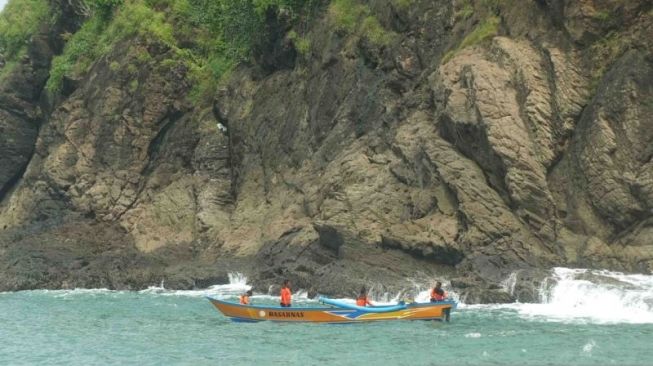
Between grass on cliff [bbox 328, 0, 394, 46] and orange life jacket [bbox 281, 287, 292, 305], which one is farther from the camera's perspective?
grass on cliff [bbox 328, 0, 394, 46]

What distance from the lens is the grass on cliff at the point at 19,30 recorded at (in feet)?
211

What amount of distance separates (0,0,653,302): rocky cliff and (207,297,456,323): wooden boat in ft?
11.9

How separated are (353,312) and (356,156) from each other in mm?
12377

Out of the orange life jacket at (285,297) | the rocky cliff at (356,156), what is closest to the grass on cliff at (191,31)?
the rocky cliff at (356,156)

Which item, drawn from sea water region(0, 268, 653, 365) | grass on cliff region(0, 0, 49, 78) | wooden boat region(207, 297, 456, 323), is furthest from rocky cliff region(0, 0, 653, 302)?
grass on cliff region(0, 0, 49, 78)

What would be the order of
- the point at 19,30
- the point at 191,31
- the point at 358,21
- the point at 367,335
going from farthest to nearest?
the point at 19,30 < the point at 191,31 < the point at 358,21 < the point at 367,335

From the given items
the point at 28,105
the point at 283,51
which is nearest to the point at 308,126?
the point at 283,51

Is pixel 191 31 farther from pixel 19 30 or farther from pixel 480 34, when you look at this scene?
pixel 480 34

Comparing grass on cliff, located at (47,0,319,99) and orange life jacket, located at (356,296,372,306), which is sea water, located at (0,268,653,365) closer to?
orange life jacket, located at (356,296,372,306)

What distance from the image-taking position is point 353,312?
2892 centimetres

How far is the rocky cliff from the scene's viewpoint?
33406mm

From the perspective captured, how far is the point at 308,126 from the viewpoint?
4631 centimetres

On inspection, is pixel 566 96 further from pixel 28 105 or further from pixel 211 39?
pixel 28 105

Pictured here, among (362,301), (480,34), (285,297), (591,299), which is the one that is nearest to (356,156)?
(480,34)
